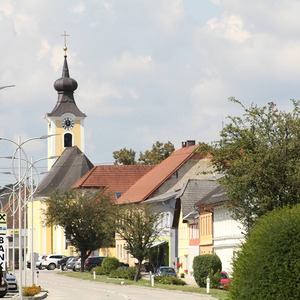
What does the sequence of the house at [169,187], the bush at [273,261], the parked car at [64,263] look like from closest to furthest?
1. the bush at [273,261]
2. the house at [169,187]
3. the parked car at [64,263]

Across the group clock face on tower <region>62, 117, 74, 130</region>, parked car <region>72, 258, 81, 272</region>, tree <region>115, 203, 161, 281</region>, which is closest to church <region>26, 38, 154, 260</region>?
clock face on tower <region>62, 117, 74, 130</region>

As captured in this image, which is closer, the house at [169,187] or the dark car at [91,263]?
the house at [169,187]

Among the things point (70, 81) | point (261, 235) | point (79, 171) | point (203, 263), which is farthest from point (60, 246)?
point (261, 235)

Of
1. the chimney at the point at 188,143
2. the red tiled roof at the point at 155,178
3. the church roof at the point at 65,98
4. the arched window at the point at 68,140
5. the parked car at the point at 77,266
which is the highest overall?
the church roof at the point at 65,98

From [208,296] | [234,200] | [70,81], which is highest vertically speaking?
[70,81]

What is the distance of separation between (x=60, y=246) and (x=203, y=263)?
76.3m

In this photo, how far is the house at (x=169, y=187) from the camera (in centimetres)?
10006

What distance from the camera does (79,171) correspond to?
477ft

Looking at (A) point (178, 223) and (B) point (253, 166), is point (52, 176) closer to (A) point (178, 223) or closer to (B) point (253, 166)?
(A) point (178, 223)

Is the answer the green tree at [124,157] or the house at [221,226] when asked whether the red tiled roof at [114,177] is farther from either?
the house at [221,226]

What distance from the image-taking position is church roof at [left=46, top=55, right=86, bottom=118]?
15538 cm

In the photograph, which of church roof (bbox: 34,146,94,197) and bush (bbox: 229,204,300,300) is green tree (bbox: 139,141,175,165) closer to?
church roof (bbox: 34,146,94,197)

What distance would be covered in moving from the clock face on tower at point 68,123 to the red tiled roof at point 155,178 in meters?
34.3

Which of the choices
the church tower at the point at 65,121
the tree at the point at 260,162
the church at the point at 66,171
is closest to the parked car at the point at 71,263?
the church at the point at 66,171
